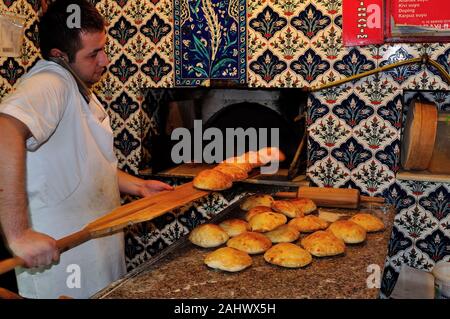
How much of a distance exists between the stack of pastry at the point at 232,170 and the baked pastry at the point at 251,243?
19.1 inches

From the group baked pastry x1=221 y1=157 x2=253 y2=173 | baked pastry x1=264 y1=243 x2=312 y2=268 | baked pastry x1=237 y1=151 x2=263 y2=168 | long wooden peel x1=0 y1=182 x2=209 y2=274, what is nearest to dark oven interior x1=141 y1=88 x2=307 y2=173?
baked pastry x1=237 y1=151 x2=263 y2=168

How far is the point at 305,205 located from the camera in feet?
8.74

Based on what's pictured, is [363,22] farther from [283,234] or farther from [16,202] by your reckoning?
[16,202]

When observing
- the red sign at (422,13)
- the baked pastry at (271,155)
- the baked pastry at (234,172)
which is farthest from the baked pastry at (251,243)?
the red sign at (422,13)

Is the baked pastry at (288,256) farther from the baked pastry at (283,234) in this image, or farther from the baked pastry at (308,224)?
the baked pastry at (308,224)

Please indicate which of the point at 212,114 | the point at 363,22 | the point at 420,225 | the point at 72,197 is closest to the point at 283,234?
the point at 72,197

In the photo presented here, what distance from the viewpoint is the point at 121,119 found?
3727 mm

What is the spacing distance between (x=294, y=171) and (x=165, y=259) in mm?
1476

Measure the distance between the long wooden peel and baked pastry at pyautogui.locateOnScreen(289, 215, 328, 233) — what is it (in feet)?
1.66

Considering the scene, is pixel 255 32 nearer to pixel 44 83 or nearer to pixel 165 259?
pixel 44 83

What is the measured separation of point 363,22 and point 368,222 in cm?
138

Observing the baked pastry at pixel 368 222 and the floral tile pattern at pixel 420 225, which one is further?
the floral tile pattern at pixel 420 225

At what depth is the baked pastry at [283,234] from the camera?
221 centimetres
